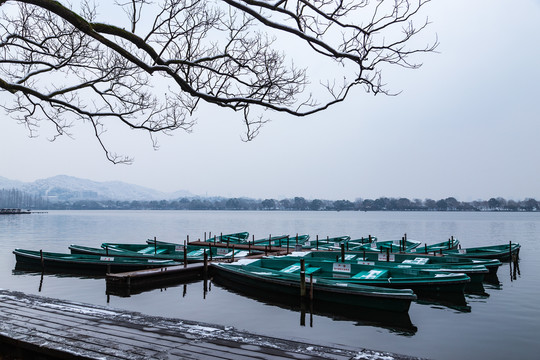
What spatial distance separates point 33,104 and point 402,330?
14.0 meters

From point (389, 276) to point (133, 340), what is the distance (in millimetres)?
12991

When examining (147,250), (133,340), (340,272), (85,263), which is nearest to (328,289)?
(340,272)

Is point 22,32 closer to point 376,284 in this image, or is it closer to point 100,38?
point 100,38

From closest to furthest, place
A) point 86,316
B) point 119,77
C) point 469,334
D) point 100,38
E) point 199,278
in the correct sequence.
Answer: point 100,38, point 86,316, point 119,77, point 469,334, point 199,278

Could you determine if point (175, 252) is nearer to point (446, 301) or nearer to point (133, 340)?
point (446, 301)

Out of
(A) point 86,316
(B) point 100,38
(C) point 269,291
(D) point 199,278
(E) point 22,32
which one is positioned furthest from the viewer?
(D) point 199,278

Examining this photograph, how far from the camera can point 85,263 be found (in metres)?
24.9

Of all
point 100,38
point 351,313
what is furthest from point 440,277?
point 100,38

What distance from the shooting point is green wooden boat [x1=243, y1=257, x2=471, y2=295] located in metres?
15.7

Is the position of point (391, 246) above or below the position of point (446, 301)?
above

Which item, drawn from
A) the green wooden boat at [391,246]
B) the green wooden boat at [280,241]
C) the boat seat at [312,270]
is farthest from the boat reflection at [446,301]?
the green wooden boat at [280,241]

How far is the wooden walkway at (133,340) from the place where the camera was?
5980 millimetres

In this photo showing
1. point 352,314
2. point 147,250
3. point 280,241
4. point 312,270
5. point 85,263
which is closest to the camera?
point 352,314

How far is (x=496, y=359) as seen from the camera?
A: 11.6 meters
